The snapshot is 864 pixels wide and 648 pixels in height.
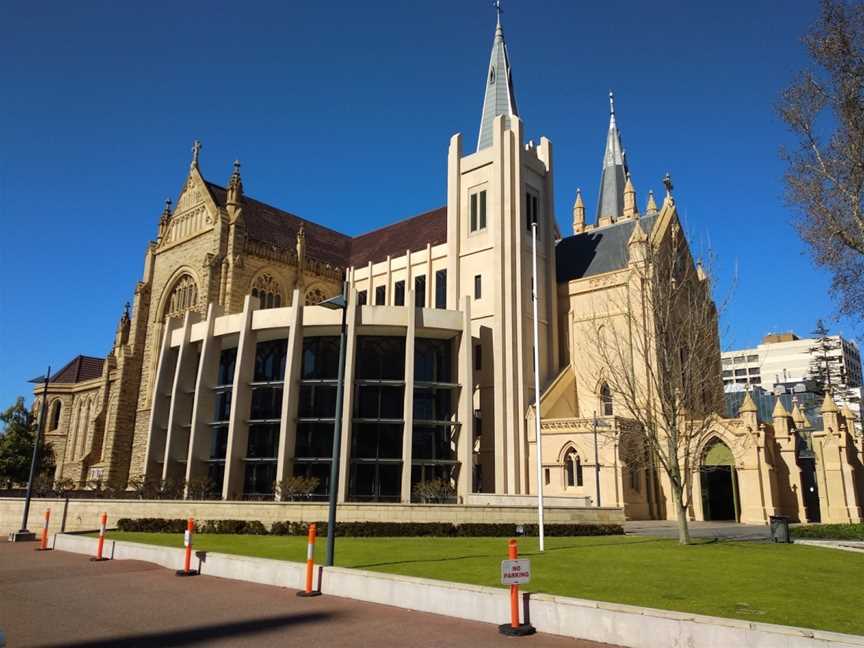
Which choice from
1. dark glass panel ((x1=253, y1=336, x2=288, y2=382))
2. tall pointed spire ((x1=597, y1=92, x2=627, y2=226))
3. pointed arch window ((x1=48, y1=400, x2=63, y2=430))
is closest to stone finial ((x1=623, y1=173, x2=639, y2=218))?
tall pointed spire ((x1=597, y1=92, x2=627, y2=226))

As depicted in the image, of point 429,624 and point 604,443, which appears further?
point 604,443

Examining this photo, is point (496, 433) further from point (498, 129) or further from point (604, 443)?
point (498, 129)

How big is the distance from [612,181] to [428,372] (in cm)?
3934

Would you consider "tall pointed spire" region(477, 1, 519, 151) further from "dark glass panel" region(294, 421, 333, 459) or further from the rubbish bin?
the rubbish bin

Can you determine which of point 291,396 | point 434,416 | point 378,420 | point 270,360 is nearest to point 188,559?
point 291,396

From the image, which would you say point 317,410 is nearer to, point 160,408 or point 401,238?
point 160,408

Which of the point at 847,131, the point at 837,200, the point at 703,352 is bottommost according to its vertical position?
the point at 703,352

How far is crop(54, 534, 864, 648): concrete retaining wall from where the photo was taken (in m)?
7.04

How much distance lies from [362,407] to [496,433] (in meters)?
7.72

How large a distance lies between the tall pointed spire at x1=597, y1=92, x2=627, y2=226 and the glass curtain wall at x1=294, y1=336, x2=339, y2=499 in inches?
1502

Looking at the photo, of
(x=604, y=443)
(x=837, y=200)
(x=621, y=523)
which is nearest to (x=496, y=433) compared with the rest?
(x=604, y=443)

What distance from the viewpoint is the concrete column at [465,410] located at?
33.7 m

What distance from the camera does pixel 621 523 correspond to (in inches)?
1026

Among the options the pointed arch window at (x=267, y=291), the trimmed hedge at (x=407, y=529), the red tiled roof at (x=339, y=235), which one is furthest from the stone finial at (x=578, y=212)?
the trimmed hedge at (x=407, y=529)
